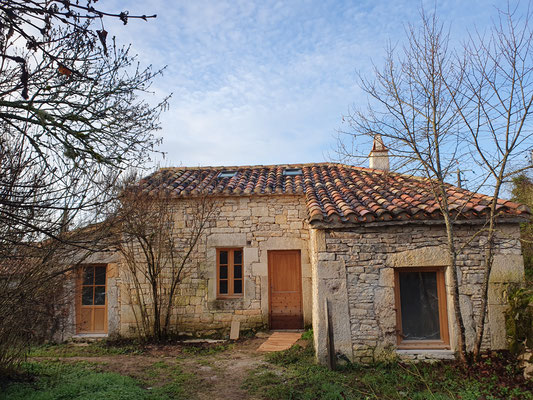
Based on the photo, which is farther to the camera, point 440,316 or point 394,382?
point 440,316

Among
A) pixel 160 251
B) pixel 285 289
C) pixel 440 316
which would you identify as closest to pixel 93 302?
pixel 160 251

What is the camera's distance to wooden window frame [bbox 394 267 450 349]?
20.5ft

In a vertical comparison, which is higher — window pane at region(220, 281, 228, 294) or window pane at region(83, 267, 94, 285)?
window pane at region(83, 267, 94, 285)

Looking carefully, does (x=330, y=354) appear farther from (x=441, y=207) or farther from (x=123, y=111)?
(x=123, y=111)

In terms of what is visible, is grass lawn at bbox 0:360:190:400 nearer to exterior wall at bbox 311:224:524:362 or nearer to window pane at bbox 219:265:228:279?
exterior wall at bbox 311:224:524:362

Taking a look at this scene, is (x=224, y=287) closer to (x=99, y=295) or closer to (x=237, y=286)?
(x=237, y=286)

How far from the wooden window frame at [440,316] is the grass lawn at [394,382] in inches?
14.1

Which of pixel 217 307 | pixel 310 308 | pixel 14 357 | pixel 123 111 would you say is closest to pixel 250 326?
pixel 217 307

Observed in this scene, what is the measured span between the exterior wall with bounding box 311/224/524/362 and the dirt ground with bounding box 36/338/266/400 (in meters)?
1.52

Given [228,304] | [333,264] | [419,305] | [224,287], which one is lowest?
[228,304]

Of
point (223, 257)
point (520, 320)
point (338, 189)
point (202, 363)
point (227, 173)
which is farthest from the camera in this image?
point (227, 173)

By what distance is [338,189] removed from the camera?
28.3 ft

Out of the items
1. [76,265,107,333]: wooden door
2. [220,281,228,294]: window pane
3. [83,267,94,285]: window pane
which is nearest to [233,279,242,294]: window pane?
[220,281,228,294]: window pane

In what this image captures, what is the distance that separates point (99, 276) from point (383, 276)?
6.93 meters
